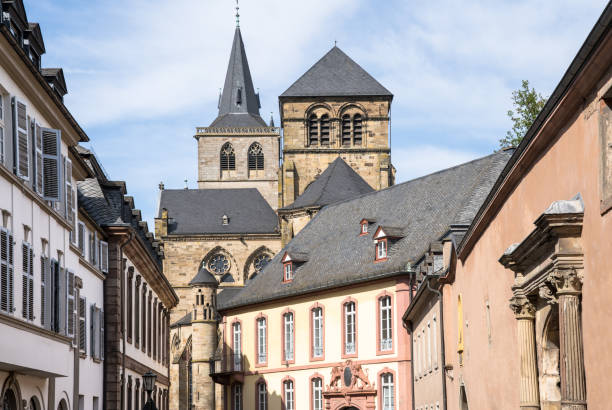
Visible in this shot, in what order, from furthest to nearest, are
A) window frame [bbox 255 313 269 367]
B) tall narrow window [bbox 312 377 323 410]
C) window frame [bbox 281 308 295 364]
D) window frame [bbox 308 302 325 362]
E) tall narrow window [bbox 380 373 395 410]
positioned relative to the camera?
window frame [bbox 255 313 269 367] → window frame [bbox 281 308 295 364] → window frame [bbox 308 302 325 362] → tall narrow window [bbox 312 377 323 410] → tall narrow window [bbox 380 373 395 410]

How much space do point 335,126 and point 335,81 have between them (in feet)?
13.2

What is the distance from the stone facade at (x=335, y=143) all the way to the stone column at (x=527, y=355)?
65.0 metres

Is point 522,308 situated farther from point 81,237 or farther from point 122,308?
point 122,308

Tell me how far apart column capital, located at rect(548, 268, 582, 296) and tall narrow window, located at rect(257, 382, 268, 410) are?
38229 mm

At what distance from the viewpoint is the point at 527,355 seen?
15992mm

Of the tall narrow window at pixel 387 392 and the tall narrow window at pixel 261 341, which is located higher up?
the tall narrow window at pixel 261 341

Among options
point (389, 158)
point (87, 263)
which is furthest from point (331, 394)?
point (389, 158)

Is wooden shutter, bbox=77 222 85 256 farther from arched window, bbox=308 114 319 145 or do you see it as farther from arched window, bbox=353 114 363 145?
arched window, bbox=353 114 363 145

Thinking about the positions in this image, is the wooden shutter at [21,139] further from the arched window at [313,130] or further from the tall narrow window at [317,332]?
the arched window at [313,130]

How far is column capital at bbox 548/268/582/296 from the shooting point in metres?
12.4

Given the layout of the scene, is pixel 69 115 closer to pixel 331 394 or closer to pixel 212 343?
pixel 331 394

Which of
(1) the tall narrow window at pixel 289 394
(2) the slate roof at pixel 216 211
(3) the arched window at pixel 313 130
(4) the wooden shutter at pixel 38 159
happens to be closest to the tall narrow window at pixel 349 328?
(1) the tall narrow window at pixel 289 394

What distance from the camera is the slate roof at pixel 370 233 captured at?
4491cm

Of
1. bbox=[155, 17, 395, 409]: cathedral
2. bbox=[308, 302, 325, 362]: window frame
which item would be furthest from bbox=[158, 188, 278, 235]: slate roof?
bbox=[308, 302, 325, 362]: window frame
